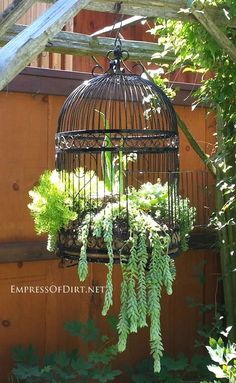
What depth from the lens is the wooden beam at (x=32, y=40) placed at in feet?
6.73

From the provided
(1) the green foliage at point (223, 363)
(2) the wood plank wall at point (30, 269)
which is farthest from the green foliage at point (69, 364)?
(1) the green foliage at point (223, 363)

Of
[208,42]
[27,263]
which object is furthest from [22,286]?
[208,42]

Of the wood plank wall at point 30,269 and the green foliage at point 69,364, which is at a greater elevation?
the wood plank wall at point 30,269

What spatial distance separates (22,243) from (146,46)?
1.40 meters

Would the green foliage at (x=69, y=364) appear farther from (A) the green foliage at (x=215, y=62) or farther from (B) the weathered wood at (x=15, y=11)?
(B) the weathered wood at (x=15, y=11)

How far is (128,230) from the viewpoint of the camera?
2.49 m

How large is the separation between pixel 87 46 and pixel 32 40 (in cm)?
132

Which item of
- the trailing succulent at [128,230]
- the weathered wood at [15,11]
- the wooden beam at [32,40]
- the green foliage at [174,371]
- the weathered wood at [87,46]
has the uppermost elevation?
the weathered wood at [87,46]

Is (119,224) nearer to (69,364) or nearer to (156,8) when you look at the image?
(156,8)

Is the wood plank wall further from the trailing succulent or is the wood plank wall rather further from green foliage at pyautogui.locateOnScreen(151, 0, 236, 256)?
the trailing succulent

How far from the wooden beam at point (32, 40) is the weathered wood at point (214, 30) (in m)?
0.60

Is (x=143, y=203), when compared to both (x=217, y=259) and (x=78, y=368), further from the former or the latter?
(x=217, y=259)

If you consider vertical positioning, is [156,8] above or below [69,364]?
above

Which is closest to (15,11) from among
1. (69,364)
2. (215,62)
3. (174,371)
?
(215,62)
